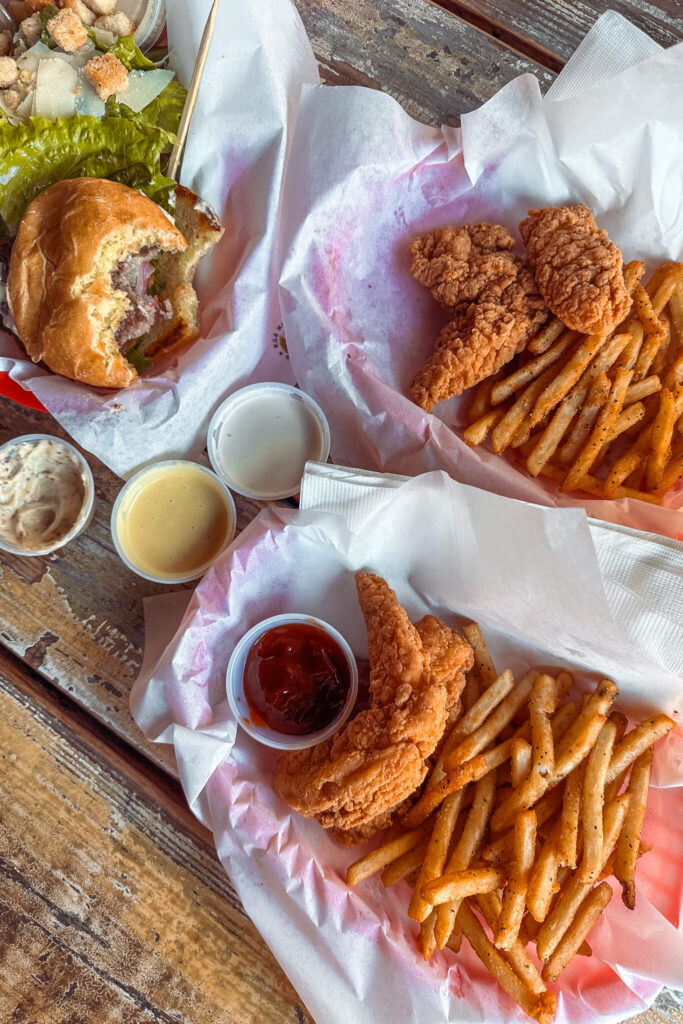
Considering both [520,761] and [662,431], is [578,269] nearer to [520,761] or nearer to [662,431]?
[662,431]

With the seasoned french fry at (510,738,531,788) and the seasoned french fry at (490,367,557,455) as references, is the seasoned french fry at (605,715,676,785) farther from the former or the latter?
the seasoned french fry at (490,367,557,455)

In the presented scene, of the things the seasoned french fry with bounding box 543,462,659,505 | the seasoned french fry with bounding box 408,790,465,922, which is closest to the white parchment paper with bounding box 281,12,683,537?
the seasoned french fry with bounding box 543,462,659,505

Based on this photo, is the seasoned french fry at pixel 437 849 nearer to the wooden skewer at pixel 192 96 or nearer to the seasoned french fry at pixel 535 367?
the seasoned french fry at pixel 535 367

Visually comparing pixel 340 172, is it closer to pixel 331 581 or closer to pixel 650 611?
pixel 331 581

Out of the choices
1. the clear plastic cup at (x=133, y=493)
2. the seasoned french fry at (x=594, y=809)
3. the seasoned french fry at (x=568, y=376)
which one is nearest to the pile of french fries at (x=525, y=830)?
the seasoned french fry at (x=594, y=809)

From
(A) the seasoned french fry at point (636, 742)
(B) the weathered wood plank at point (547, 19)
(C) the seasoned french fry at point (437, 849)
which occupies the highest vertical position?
(B) the weathered wood plank at point (547, 19)

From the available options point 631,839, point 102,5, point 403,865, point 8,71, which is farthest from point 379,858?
point 102,5
